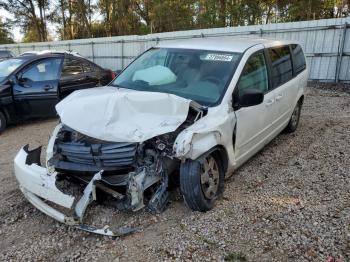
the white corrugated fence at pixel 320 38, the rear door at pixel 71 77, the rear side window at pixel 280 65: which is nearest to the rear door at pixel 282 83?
the rear side window at pixel 280 65

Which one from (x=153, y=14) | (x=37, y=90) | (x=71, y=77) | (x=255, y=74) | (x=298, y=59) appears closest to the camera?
(x=255, y=74)

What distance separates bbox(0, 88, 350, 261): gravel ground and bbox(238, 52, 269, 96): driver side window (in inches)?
45.4

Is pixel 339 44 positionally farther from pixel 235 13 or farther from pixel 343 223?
pixel 235 13

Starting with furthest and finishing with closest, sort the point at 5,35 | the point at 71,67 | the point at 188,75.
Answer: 1. the point at 5,35
2. the point at 71,67
3. the point at 188,75

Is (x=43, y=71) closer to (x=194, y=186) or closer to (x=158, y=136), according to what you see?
(x=158, y=136)

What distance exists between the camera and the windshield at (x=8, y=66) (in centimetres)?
713

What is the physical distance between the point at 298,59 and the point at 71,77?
4.76 meters

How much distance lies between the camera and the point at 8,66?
7.44m

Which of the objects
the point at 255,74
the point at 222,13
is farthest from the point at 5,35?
the point at 255,74

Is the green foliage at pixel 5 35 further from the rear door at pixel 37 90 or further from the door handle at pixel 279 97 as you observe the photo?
the door handle at pixel 279 97

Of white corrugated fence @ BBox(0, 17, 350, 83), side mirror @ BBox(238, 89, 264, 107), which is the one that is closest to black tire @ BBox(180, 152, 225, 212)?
side mirror @ BBox(238, 89, 264, 107)

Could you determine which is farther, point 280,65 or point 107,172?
point 280,65

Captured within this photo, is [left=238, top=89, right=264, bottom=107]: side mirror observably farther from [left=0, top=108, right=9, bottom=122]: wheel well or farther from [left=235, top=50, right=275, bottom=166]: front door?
[left=0, top=108, right=9, bottom=122]: wheel well

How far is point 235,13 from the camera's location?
2377cm
